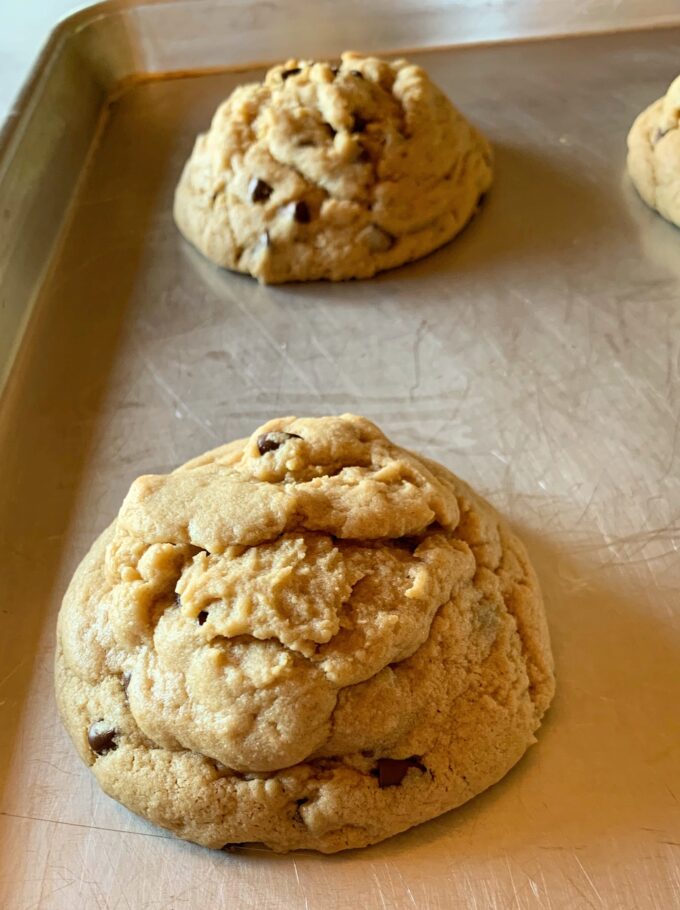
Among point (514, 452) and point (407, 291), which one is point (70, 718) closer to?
point (514, 452)

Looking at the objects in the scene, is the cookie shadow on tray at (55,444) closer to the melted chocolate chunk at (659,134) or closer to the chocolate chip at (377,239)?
the chocolate chip at (377,239)

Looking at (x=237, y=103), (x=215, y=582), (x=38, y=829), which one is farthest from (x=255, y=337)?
(x=38, y=829)

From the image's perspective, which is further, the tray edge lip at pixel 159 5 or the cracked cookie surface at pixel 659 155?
the tray edge lip at pixel 159 5

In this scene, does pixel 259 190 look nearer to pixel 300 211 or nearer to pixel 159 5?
pixel 300 211

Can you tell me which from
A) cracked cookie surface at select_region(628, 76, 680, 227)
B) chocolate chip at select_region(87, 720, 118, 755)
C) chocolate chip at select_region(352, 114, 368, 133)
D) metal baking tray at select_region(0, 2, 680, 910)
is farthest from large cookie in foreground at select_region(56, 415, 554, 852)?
cracked cookie surface at select_region(628, 76, 680, 227)

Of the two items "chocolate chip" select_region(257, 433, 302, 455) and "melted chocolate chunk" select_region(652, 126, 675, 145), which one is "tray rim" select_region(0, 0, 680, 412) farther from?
"chocolate chip" select_region(257, 433, 302, 455)

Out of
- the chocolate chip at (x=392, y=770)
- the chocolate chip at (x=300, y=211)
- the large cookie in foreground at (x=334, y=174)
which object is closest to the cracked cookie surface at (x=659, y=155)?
the large cookie in foreground at (x=334, y=174)
